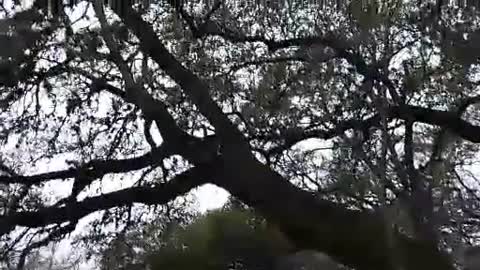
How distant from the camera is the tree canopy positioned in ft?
3.59

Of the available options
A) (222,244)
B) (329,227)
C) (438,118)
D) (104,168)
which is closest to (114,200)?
(104,168)

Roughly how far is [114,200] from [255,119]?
26 centimetres

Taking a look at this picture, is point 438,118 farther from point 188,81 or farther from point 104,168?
point 104,168

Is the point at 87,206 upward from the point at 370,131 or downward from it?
downward

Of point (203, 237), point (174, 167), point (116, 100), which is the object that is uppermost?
point (116, 100)

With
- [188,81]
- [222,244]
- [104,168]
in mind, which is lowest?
[222,244]

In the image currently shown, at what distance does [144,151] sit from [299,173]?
26cm

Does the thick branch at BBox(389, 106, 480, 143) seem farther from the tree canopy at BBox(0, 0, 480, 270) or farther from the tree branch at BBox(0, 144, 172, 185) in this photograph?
the tree branch at BBox(0, 144, 172, 185)

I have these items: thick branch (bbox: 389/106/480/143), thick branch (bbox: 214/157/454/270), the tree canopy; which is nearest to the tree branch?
the tree canopy

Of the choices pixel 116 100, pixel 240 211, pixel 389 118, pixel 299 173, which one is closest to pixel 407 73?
pixel 389 118

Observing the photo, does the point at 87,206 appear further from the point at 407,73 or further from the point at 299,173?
the point at 407,73

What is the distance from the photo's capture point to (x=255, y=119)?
1.12 metres

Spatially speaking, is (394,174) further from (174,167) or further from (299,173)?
(174,167)

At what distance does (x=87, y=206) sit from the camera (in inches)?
43.6
